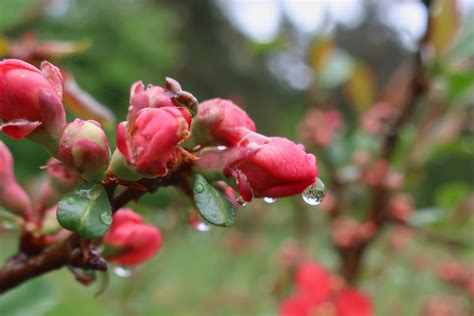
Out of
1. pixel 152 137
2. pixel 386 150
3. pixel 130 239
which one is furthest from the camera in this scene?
pixel 386 150

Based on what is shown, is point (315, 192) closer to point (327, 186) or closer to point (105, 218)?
point (105, 218)

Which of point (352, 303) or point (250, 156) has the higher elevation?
point (250, 156)

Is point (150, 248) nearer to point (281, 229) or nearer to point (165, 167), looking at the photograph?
point (165, 167)

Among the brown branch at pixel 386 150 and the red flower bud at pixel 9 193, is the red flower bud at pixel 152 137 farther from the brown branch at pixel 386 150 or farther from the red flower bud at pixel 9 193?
the brown branch at pixel 386 150

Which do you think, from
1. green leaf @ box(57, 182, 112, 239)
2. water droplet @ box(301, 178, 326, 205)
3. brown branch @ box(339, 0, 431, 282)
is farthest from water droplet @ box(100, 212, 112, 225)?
brown branch @ box(339, 0, 431, 282)

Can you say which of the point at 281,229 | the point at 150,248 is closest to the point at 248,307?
the point at 150,248

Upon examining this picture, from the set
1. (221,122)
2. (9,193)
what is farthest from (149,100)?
(9,193)
